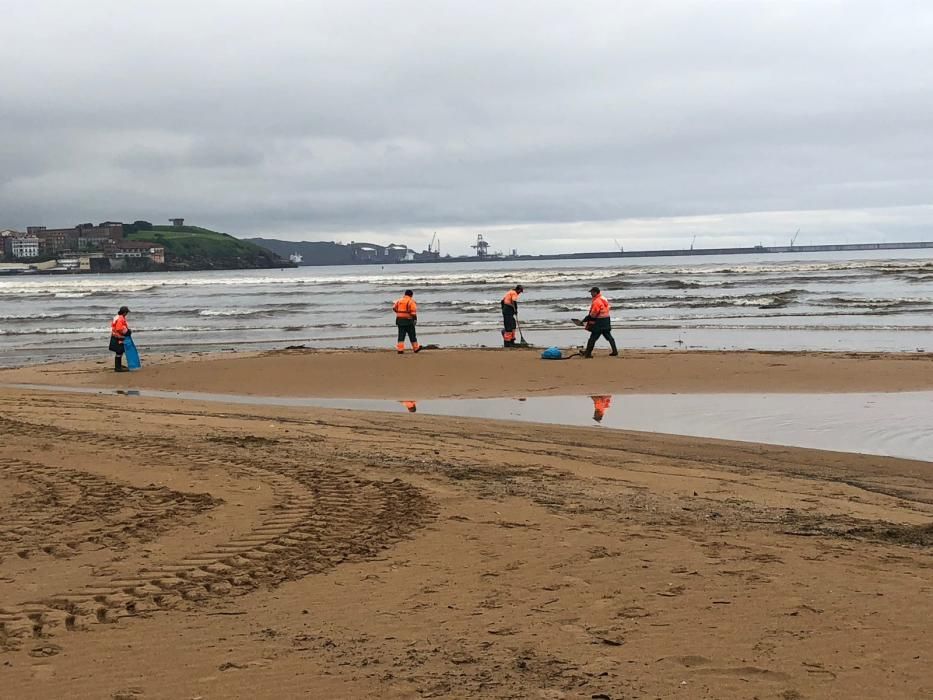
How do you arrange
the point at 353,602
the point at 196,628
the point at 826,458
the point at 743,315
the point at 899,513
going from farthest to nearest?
1. the point at 743,315
2. the point at 826,458
3. the point at 899,513
4. the point at 353,602
5. the point at 196,628

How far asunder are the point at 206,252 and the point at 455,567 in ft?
584

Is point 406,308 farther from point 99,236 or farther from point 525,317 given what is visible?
point 99,236

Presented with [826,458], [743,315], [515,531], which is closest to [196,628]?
[515,531]

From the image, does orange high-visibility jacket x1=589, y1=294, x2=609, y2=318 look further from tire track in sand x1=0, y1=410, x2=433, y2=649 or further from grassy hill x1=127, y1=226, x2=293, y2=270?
grassy hill x1=127, y1=226, x2=293, y2=270

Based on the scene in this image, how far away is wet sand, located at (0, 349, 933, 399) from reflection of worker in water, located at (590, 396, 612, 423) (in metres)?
0.73

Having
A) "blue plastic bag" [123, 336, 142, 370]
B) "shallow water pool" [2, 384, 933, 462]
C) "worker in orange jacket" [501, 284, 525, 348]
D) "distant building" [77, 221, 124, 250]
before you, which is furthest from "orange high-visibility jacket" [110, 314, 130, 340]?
"distant building" [77, 221, 124, 250]

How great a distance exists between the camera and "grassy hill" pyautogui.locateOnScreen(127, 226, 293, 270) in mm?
170250

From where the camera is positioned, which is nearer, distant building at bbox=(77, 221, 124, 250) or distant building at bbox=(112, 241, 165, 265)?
distant building at bbox=(112, 241, 165, 265)

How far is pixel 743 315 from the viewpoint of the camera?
113ft

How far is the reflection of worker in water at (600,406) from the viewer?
12.8 metres

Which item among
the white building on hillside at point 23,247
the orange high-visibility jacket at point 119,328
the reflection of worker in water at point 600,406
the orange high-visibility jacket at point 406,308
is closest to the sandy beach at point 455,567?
the reflection of worker in water at point 600,406

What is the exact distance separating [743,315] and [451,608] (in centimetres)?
3173

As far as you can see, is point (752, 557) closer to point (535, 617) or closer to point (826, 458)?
point (535, 617)

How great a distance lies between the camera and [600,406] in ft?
45.5
